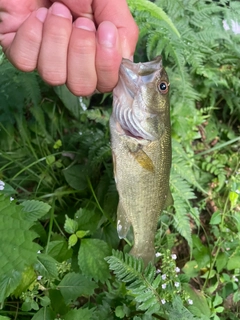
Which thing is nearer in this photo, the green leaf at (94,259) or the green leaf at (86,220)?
the green leaf at (94,259)

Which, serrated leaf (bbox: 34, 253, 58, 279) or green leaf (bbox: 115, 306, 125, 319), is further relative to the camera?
green leaf (bbox: 115, 306, 125, 319)

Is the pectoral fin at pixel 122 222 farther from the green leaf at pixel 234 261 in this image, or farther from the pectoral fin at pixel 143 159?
the green leaf at pixel 234 261

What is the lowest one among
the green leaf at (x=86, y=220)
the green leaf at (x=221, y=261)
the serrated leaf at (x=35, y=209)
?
the green leaf at (x=221, y=261)

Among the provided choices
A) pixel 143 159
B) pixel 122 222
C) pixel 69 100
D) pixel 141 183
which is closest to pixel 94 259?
pixel 122 222

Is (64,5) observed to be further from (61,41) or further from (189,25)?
(189,25)

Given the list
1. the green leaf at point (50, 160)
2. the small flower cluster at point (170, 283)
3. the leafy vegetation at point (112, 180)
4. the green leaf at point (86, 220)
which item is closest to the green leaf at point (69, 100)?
the leafy vegetation at point (112, 180)

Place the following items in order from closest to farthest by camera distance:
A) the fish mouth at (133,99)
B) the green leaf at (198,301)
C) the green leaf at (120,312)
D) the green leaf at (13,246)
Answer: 1. the green leaf at (13,246)
2. the fish mouth at (133,99)
3. the green leaf at (120,312)
4. the green leaf at (198,301)

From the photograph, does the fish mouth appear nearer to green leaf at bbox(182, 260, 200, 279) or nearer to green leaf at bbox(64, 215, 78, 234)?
green leaf at bbox(64, 215, 78, 234)

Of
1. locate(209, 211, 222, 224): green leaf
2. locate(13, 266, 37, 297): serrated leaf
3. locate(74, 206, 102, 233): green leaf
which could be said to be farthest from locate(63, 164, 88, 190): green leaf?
locate(209, 211, 222, 224): green leaf
